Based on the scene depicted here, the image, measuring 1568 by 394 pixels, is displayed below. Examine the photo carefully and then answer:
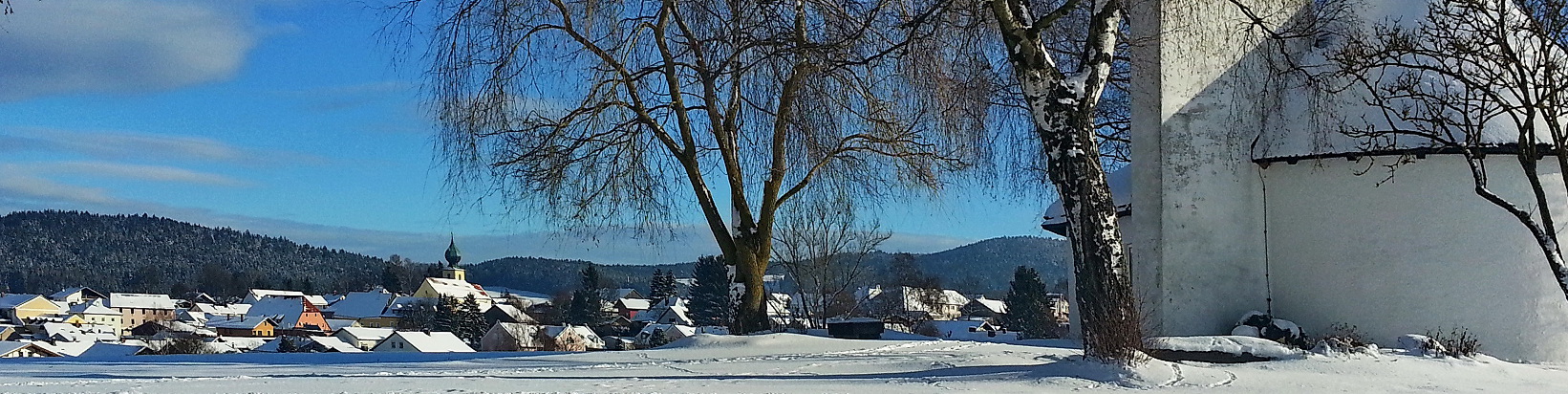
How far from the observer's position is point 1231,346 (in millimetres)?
12578

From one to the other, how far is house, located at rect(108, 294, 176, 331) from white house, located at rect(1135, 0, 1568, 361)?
437 feet

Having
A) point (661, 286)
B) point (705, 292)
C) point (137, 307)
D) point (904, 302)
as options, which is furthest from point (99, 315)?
point (904, 302)

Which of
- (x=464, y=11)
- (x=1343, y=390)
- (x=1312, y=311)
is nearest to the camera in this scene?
(x=1343, y=390)

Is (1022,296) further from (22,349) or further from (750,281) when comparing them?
(750,281)

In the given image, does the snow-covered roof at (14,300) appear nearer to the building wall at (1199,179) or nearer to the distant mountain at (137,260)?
the distant mountain at (137,260)

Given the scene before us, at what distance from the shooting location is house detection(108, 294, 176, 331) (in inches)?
5241

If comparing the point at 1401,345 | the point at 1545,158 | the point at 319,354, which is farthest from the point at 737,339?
the point at 1545,158

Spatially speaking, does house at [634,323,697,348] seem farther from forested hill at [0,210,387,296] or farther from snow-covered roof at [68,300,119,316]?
forested hill at [0,210,387,296]

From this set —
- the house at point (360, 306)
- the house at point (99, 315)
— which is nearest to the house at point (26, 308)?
the house at point (99, 315)

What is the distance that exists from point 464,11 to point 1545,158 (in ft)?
41.7

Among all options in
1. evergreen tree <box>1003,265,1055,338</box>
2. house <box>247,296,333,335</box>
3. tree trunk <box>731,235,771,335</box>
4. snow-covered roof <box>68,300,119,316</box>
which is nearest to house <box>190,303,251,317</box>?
snow-covered roof <box>68,300,119,316</box>

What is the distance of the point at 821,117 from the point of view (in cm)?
1495

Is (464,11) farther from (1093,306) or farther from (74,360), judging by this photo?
(1093,306)

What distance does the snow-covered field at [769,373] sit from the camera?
31.6 ft
